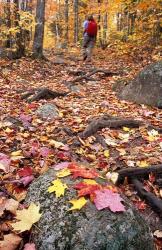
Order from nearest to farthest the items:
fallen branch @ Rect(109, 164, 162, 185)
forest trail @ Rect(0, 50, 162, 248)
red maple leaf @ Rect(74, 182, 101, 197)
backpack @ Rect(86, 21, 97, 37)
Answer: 1. red maple leaf @ Rect(74, 182, 101, 197)
2. fallen branch @ Rect(109, 164, 162, 185)
3. forest trail @ Rect(0, 50, 162, 248)
4. backpack @ Rect(86, 21, 97, 37)

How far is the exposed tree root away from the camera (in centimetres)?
835

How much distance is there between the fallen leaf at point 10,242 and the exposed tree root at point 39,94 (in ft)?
17.6

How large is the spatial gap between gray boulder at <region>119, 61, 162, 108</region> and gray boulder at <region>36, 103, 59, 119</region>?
90.1 inches

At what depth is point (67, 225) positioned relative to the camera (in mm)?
3133

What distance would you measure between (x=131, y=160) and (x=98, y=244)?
2267 mm

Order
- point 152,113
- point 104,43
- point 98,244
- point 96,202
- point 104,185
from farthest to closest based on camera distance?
point 104,43 → point 152,113 → point 104,185 → point 96,202 → point 98,244

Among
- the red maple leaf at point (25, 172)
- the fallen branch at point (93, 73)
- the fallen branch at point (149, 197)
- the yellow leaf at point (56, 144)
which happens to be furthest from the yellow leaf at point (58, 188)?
the fallen branch at point (93, 73)

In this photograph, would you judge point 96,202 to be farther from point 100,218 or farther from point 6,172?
point 6,172

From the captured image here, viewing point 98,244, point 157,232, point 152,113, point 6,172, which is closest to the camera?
point 98,244

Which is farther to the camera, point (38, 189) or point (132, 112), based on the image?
point (132, 112)

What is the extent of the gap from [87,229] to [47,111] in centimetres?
431

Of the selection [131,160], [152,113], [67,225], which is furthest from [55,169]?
[152,113]

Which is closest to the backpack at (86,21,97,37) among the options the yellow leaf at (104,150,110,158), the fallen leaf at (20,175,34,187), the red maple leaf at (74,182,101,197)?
the yellow leaf at (104,150,110,158)

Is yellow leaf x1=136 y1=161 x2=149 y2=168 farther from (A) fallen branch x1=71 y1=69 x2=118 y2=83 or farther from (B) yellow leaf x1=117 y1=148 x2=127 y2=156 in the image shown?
(A) fallen branch x1=71 y1=69 x2=118 y2=83
